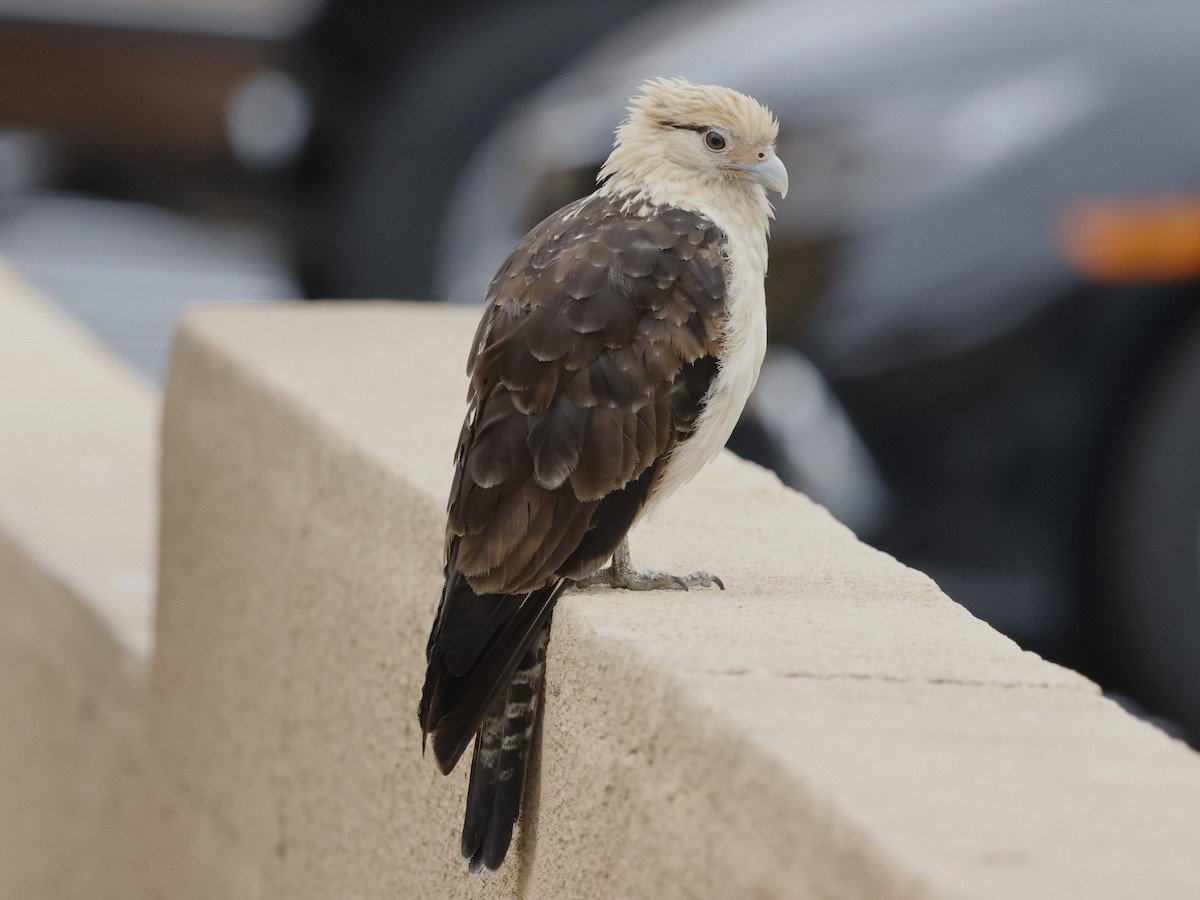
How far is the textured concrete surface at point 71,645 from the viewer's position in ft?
15.1

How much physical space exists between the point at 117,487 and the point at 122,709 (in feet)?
3.11

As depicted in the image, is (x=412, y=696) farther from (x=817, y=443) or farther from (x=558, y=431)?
(x=817, y=443)

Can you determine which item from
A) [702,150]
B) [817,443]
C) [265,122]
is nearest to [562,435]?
[702,150]

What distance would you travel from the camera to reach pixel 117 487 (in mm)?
5391

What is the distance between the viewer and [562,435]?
2.59m

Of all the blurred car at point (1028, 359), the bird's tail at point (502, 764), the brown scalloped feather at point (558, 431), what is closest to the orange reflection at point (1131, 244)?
the blurred car at point (1028, 359)

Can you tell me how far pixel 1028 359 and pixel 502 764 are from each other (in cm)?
301

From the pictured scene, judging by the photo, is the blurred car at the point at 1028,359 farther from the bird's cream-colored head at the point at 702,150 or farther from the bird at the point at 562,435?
the bird at the point at 562,435

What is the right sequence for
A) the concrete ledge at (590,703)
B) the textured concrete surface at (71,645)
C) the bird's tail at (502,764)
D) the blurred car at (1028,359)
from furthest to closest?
1. the blurred car at (1028,359)
2. the textured concrete surface at (71,645)
3. the bird's tail at (502,764)
4. the concrete ledge at (590,703)

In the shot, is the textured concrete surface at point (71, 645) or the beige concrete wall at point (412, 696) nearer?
the beige concrete wall at point (412, 696)

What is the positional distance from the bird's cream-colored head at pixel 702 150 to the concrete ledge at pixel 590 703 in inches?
21.0

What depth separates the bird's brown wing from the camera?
2.54 metres

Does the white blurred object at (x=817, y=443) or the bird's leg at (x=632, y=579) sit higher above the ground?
the bird's leg at (x=632, y=579)

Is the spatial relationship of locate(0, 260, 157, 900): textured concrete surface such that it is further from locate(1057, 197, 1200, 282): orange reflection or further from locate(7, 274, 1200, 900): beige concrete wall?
locate(1057, 197, 1200, 282): orange reflection
